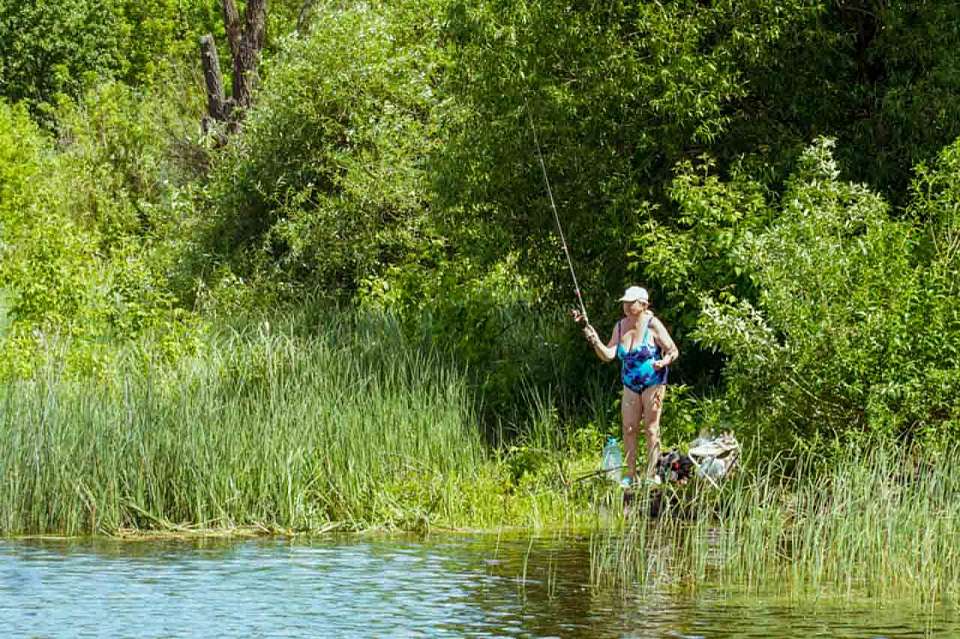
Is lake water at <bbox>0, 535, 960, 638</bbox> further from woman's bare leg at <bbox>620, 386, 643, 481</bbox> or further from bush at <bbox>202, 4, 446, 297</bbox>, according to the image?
bush at <bbox>202, 4, 446, 297</bbox>

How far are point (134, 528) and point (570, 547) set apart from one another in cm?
357

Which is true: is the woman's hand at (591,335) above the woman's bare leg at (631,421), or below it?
above

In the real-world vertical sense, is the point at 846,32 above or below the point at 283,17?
below

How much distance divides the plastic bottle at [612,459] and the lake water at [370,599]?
167cm

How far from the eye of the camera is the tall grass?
13562 mm

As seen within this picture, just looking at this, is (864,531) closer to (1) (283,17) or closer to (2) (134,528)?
(2) (134,528)

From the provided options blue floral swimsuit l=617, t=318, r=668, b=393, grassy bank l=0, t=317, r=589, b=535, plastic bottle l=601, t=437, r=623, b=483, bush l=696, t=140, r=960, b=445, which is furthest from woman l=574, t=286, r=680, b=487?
grassy bank l=0, t=317, r=589, b=535

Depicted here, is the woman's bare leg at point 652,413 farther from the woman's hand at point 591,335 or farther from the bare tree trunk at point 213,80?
the bare tree trunk at point 213,80

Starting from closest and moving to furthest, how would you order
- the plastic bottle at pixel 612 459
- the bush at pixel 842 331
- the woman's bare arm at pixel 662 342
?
the bush at pixel 842 331, the woman's bare arm at pixel 662 342, the plastic bottle at pixel 612 459

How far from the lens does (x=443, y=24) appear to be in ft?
60.6

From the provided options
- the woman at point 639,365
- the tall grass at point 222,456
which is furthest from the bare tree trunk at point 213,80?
the woman at point 639,365

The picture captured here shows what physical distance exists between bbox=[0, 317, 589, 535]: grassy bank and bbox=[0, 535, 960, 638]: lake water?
726 millimetres

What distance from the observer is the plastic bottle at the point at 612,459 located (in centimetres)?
1440

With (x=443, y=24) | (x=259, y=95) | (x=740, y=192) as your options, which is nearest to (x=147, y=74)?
(x=259, y=95)
